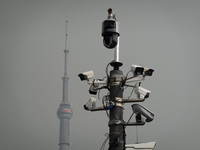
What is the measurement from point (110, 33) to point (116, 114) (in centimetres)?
331

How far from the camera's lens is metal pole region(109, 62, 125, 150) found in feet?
60.3

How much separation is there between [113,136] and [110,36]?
4.06m

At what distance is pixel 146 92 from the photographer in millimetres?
18359

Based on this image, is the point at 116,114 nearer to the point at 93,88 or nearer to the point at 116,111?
the point at 116,111

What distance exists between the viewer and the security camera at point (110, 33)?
19000 millimetres

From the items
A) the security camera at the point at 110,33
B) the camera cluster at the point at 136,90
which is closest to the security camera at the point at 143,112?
the camera cluster at the point at 136,90

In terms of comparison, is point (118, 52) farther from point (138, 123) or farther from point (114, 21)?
point (138, 123)

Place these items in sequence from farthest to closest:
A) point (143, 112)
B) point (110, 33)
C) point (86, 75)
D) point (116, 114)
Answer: point (86, 75)
point (110, 33)
point (116, 114)
point (143, 112)

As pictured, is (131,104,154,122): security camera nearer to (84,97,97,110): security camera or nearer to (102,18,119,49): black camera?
(84,97,97,110): security camera

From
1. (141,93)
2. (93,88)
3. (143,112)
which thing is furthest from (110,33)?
(143,112)

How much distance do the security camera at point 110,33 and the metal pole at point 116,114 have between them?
1.13m

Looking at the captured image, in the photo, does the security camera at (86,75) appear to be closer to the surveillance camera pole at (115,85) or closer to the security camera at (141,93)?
the surveillance camera pole at (115,85)

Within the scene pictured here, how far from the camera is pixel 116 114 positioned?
18.6 metres

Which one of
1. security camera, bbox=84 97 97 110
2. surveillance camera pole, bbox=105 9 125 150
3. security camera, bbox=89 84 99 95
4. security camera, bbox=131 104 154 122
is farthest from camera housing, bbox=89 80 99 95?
security camera, bbox=131 104 154 122
